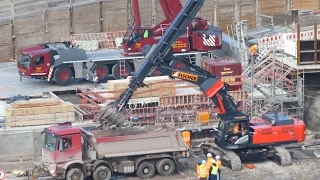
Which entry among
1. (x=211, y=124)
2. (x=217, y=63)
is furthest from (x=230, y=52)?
(x=211, y=124)

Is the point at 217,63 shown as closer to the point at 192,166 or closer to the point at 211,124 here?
the point at 211,124

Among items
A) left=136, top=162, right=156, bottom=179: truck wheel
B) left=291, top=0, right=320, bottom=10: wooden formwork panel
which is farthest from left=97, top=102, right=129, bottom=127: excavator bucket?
left=291, top=0, right=320, bottom=10: wooden formwork panel

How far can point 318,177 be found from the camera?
3092 centimetres

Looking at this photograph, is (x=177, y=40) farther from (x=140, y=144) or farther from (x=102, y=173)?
(x=102, y=173)

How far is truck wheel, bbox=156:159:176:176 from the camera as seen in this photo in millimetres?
30844

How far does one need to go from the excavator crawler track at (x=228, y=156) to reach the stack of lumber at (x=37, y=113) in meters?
5.47

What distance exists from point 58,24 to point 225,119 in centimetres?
1674

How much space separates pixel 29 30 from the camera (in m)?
46.2

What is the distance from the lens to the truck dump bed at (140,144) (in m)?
30.5

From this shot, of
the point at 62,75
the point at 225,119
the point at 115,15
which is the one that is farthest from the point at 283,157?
the point at 115,15

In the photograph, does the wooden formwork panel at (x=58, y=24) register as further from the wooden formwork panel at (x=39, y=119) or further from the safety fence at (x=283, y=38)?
the wooden formwork panel at (x=39, y=119)

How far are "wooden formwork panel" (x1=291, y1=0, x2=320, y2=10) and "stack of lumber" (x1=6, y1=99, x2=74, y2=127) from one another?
20165 millimetres

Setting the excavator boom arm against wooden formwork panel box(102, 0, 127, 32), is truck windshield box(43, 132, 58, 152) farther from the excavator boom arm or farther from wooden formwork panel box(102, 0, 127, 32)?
wooden formwork panel box(102, 0, 127, 32)

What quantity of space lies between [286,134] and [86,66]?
11053mm
